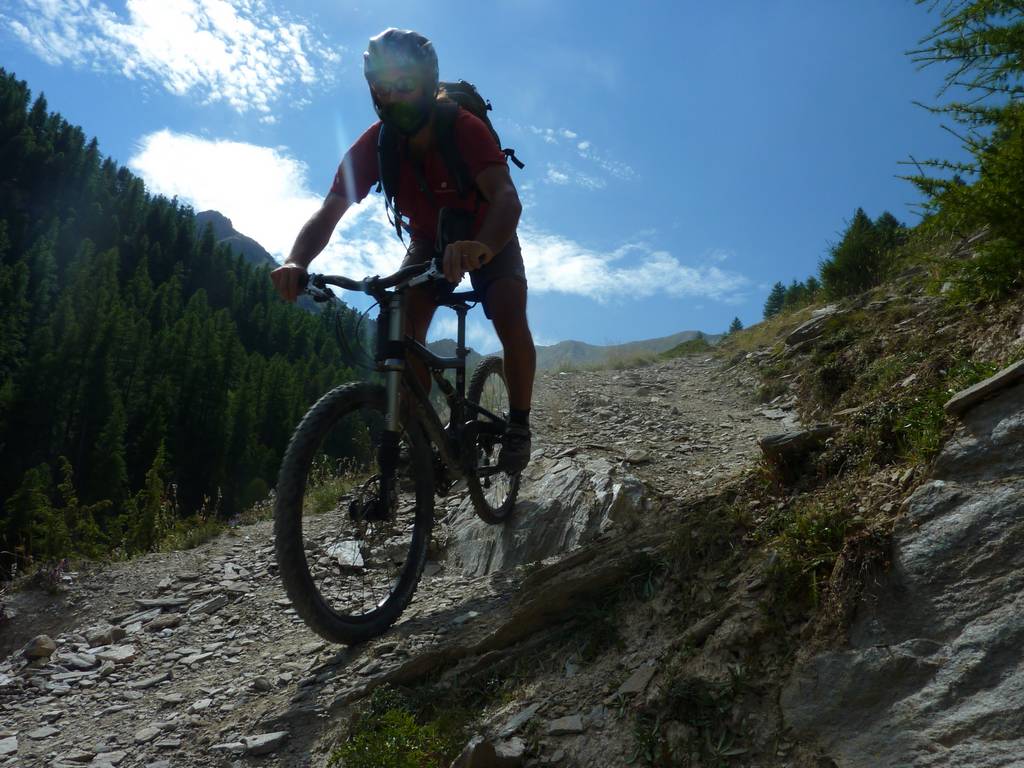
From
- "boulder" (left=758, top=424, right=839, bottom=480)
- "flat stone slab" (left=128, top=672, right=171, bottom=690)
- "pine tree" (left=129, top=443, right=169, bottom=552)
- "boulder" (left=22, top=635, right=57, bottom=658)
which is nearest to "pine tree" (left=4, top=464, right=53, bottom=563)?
"pine tree" (left=129, top=443, right=169, bottom=552)

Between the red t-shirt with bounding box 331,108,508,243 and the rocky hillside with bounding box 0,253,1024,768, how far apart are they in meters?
1.79

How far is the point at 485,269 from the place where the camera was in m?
3.94

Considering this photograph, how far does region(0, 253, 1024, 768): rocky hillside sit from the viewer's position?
196 centimetres

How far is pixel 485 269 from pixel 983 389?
2.40 m

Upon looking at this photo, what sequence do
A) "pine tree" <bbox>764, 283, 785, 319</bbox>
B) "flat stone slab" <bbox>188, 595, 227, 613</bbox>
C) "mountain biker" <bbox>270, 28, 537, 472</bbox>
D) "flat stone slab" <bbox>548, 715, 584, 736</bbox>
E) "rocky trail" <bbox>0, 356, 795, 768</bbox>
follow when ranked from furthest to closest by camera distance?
"pine tree" <bbox>764, 283, 785, 319</bbox> < "flat stone slab" <bbox>188, 595, 227, 613</bbox> < "mountain biker" <bbox>270, 28, 537, 472</bbox> < "rocky trail" <bbox>0, 356, 795, 768</bbox> < "flat stone slab" <bbox>548, 715, 584, 736</bbox>

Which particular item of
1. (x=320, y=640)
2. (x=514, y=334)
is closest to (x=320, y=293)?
(x=514, y=334)

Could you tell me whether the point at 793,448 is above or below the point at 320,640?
above

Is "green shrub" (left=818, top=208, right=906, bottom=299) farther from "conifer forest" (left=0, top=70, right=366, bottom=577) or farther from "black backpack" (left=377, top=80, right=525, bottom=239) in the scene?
"conifer forest" (left=0, top=70, right=366, bottom=577)

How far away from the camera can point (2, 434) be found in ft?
202

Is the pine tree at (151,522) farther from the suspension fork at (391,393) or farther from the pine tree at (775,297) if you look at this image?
the pine tree at (775,297)

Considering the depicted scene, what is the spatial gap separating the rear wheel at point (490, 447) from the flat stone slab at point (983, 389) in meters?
2.38

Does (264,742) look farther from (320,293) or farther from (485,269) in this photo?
(485,269)

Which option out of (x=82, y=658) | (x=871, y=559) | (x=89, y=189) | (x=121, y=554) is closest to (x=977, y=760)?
(x=871, y=559)

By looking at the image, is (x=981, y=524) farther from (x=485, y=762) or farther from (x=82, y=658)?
(x=82, y=658)
